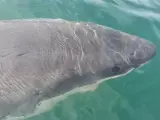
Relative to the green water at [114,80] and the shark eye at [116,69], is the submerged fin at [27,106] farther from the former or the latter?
the shark eye at [116,69]

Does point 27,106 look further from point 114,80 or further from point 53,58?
point 114,80

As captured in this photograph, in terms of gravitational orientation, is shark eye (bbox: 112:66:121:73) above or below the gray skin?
below

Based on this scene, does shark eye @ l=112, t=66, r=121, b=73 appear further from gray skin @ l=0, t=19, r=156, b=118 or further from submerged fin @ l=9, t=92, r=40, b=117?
submerged fin @ l=9, t=92, r=40, b=117

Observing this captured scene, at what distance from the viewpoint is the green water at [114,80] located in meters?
4.05

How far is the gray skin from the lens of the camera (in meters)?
2.92

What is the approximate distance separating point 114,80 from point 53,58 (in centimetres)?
139

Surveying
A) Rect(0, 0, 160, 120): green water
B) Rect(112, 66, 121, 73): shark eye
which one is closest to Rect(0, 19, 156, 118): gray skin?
Rect(112, 66, 121, 73): shark eye

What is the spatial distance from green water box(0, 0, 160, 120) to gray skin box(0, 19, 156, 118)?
1.69 feet

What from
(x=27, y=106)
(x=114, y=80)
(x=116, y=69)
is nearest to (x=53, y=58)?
(x=27, y=106)

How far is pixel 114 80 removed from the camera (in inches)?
169

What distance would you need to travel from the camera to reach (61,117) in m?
3.94

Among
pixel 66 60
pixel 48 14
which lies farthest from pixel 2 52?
pixel 48 14

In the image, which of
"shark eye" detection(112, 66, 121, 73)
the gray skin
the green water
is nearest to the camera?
the gray skin

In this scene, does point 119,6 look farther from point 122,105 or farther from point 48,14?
point 122,105
